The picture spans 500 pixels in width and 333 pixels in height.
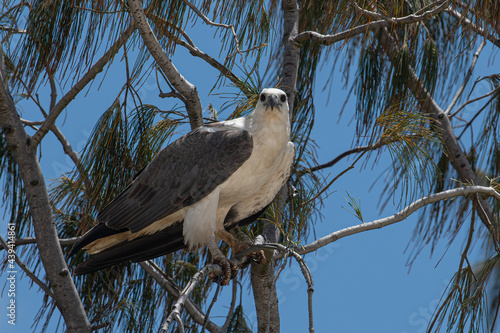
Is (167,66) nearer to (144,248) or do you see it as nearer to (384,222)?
(144,248)

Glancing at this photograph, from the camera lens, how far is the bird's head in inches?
127

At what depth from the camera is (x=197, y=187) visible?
3191mm

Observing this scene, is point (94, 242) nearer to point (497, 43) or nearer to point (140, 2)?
point (140, 2)

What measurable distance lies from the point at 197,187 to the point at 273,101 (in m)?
0.59

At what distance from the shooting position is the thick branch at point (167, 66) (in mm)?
2875

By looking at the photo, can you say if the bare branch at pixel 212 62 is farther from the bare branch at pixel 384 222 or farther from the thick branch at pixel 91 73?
the bare branch at pixel 384 222

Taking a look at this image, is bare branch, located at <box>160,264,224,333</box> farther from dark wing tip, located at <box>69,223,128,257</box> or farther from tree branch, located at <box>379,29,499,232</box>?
tree branch, located at <box>379,29,499,232</box>

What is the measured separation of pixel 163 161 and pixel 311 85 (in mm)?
1436

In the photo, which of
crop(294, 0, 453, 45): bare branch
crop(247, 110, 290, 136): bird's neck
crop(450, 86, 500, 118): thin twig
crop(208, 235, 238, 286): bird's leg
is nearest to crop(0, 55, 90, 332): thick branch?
crop(208, 235, 238, 286): bird's leg

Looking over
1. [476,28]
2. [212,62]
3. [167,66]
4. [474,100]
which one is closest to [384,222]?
[476,28]

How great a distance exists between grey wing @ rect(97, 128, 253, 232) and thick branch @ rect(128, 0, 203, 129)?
4.2 inches

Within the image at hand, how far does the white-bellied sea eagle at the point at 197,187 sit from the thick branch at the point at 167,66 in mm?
109

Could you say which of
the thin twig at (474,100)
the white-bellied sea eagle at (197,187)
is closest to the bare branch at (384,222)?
the white-bellied sea eagle at (197,187)

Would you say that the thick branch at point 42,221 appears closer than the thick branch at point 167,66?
No
